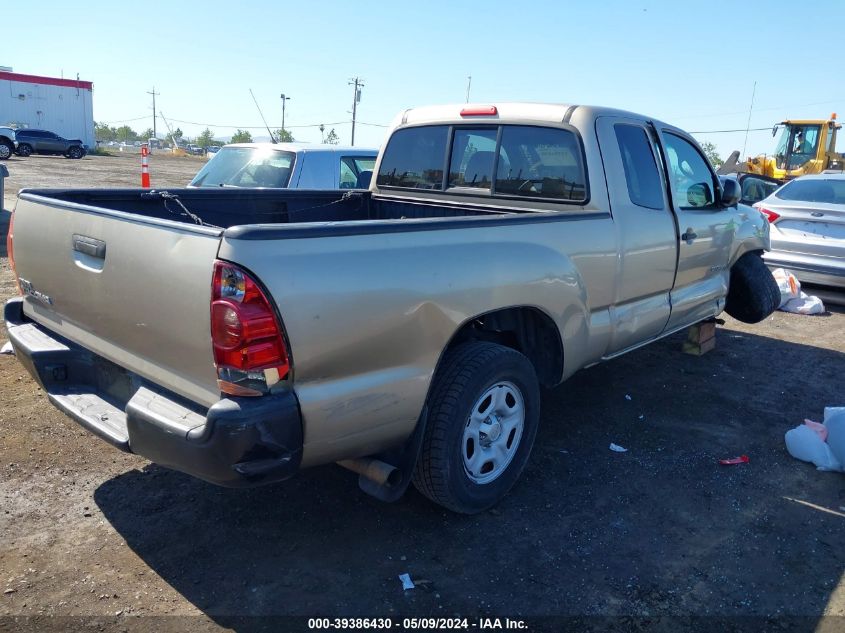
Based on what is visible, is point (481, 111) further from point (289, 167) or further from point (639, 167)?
point (289, 167)

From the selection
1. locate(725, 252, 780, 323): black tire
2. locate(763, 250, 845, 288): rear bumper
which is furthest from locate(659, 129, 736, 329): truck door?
locate(763, 250, 845, 288): rear bumper

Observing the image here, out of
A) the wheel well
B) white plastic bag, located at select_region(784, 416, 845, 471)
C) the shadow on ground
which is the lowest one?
the shadow on ground

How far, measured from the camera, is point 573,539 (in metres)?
3.12

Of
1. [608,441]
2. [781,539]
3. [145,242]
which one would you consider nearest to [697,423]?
[608,441]

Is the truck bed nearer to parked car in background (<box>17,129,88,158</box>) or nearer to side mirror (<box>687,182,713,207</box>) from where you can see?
side mirror (<box>687,182,713,207</box>)

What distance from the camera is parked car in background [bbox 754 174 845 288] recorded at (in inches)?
298

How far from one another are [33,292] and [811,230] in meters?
7.91

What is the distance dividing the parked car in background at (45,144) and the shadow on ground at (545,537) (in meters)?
38.4

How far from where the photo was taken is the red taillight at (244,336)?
2.22 meters

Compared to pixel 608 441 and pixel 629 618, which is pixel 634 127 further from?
pixel 629 618

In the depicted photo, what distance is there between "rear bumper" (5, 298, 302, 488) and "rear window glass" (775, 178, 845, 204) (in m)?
8.00

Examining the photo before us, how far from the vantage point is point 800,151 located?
68.6ft

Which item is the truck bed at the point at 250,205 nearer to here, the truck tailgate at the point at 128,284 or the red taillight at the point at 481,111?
the truck tailgate at the point at 128,284

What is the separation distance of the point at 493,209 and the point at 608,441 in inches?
64.7
